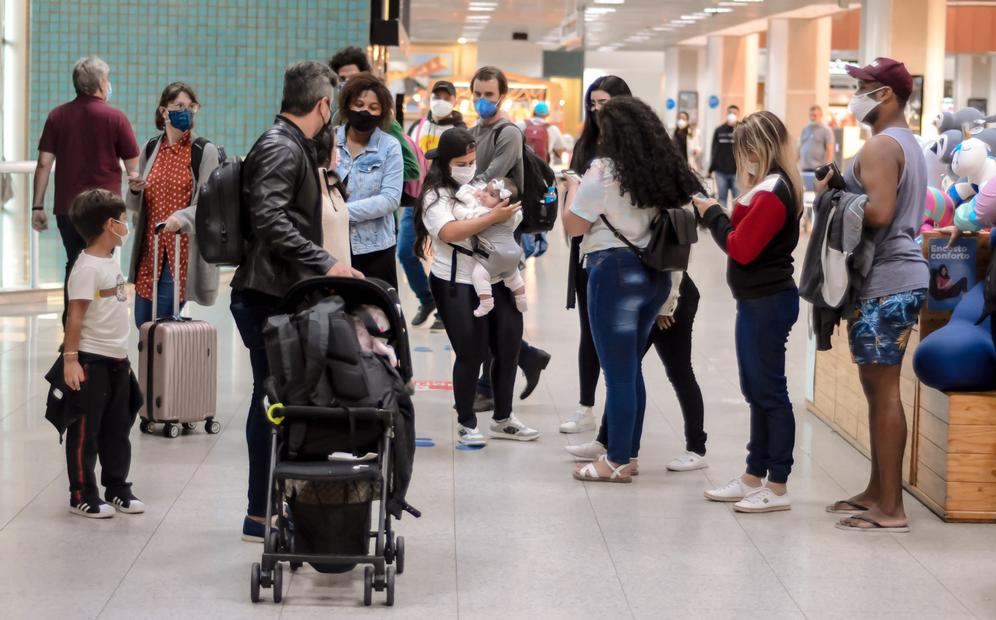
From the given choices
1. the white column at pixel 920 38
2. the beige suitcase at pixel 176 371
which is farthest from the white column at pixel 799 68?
the beige suitcase at pixel 176 371

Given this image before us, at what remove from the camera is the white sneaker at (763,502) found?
4596 millimetres

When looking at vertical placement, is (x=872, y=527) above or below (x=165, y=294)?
below

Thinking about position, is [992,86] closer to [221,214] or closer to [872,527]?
[872,527]

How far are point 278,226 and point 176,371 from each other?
198cm

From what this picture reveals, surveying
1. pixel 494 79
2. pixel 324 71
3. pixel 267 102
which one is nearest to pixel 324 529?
pixel 324 71

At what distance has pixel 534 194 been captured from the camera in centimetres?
587

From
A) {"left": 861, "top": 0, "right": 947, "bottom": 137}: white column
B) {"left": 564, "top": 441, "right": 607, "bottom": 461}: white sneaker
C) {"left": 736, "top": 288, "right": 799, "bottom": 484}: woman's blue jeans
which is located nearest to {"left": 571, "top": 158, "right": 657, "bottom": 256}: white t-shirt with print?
{"left": 736, "top": 288, "right": 799, "bottom": 484}: woman's blue jeans

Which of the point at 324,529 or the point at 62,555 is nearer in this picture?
the point at 324,529

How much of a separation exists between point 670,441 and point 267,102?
591cm

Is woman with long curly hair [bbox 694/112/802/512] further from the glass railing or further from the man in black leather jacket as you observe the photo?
the glass railing

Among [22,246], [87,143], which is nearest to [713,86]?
[22,246]

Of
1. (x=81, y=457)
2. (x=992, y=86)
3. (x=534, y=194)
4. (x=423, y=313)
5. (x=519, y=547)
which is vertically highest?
(x=992, y=86)

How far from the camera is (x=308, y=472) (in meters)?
3.46

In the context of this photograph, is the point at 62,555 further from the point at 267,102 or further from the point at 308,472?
the point at 267,102
